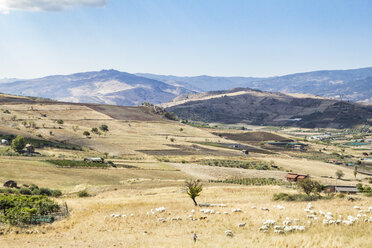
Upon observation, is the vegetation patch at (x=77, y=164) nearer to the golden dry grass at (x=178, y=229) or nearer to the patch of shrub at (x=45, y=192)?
the patch of shrub at (x=45, y=192)

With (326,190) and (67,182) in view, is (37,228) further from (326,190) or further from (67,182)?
(326,190)

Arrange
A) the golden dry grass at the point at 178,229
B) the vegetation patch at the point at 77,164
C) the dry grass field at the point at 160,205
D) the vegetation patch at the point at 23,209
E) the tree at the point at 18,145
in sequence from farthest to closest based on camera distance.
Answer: the tree at the point at 18,145 < the vegetation patch at the point at 77,164 < the vegetation patch at the point at 23,209 < the dry grass field at the point at 160,205 < the golden dry grass at the point at 178,229

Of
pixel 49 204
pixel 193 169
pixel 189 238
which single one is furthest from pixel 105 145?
pixel 189 238

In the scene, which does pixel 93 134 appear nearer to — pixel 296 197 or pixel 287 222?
pixel 296 197

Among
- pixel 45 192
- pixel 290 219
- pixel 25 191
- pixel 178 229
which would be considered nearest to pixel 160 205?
pixel 178 229

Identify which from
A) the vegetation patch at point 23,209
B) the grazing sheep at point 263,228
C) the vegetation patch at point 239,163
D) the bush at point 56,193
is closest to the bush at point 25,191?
the bush at point 56,193

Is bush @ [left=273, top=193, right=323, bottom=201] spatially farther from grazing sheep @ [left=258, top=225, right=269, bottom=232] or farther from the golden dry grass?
grazing sheep @ [left=258, top=225, right=269, bottom=232]

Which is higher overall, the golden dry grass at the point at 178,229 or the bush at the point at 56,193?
the golden dry grass at the point at 178,229

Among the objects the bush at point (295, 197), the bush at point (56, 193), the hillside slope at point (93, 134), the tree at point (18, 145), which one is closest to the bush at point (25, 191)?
the bush at point (56, 193)

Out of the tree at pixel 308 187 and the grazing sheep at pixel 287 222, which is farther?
the tree at pixel 308 187

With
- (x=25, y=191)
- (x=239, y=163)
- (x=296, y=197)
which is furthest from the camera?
(x=239, y=163)

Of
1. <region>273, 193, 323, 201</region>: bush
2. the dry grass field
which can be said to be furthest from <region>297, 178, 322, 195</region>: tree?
the dry grass field

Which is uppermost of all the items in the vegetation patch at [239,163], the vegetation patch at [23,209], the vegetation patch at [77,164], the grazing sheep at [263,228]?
the grazing sheep at [263,228]

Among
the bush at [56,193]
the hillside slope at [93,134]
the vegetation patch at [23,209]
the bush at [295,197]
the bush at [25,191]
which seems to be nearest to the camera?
the vegetation patch at [23,209]
